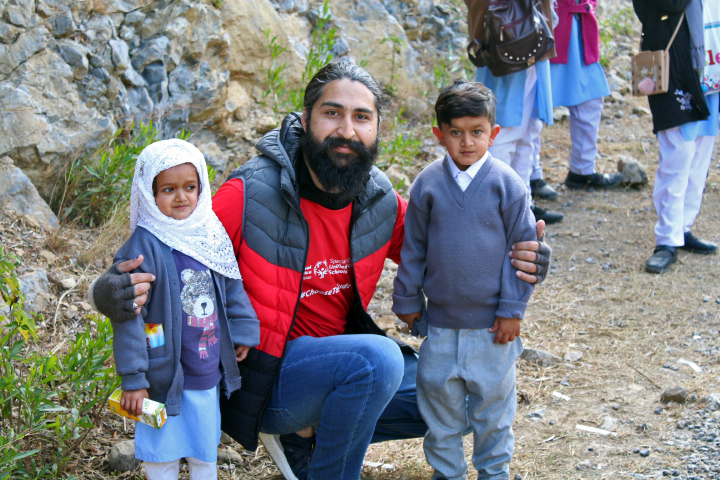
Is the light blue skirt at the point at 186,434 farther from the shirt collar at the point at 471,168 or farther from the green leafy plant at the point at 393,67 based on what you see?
the green leafy plant at the point at 393,67

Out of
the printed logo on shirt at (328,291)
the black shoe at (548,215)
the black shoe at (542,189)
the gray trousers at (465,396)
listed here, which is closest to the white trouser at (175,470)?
the printed logo on shirt at (328,291)

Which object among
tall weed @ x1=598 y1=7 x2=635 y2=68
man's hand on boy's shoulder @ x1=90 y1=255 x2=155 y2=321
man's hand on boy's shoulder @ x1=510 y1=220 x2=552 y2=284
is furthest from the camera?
tall weed @ x1=598 y1=7 x2=635 y2=68

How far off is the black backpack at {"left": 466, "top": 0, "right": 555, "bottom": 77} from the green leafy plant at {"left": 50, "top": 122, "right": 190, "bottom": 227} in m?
2.38

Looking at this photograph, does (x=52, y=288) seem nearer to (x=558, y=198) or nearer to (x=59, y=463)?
(x=59, y=463)

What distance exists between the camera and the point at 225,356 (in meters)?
2.36

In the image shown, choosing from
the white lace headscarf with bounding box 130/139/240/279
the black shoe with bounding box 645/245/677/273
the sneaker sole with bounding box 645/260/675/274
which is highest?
the white lace headscarf with bounding box 130/139/240/279

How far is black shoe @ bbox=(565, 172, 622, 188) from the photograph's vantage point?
6.17m

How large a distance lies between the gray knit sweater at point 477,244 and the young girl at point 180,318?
727 mm

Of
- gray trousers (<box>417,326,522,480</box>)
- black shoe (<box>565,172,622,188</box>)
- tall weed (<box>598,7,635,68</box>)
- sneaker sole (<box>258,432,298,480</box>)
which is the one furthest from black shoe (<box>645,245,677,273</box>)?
tall weed (<box>598,7,635,68</box>)

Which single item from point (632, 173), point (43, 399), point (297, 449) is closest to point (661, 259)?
point (632, 173)

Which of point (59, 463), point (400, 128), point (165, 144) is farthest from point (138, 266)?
point (400, 128)

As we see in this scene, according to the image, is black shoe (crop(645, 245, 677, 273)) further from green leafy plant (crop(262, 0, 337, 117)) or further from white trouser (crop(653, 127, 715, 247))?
green leafy plant (crop(262, 0, 337, 117))

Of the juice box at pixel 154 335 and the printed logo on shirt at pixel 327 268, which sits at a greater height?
the printed logo on shirt at pixel 327 268

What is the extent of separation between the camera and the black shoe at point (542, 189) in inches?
235
